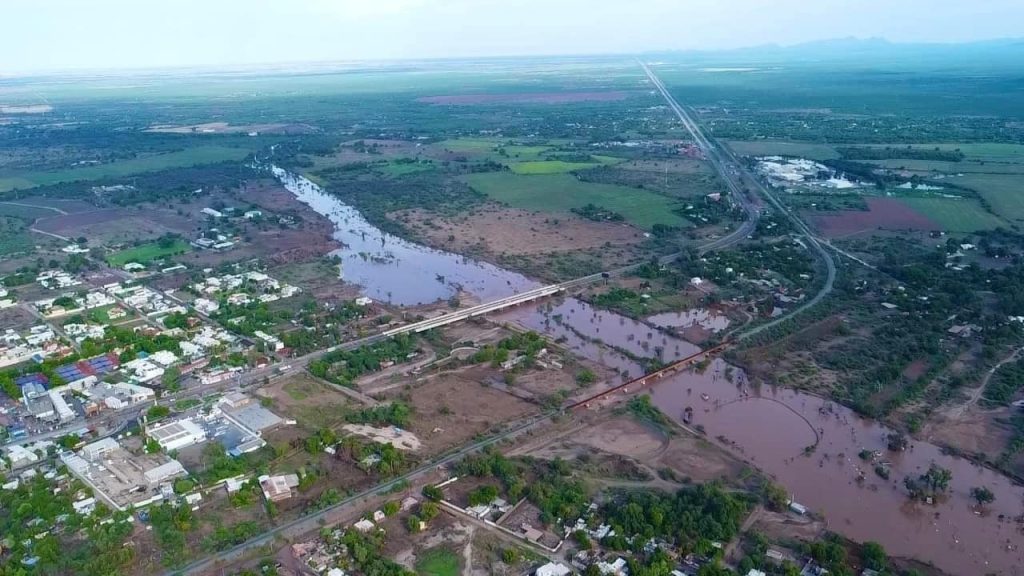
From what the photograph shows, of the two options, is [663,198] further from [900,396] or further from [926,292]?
[900,396]

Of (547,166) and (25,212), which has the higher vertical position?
(547,166)

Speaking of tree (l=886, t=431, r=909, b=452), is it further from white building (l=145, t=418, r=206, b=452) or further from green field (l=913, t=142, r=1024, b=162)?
green field (l=913, t=142, r=1024, b=162)

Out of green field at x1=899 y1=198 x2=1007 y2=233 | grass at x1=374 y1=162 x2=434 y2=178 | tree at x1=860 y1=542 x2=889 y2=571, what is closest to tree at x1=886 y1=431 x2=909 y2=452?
tree at x1=860 y1=542 x2=889 y2=571

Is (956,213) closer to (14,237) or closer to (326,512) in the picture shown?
(326,512)

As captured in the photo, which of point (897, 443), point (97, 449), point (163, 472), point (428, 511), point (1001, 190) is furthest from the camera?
point (1001, 190)

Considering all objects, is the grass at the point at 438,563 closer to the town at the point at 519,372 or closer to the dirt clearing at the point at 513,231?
the town at the point at 519,372

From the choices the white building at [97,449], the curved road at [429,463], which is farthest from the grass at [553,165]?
the white building at [97,449]

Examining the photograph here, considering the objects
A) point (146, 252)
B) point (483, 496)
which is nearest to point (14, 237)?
point (146, 252)
